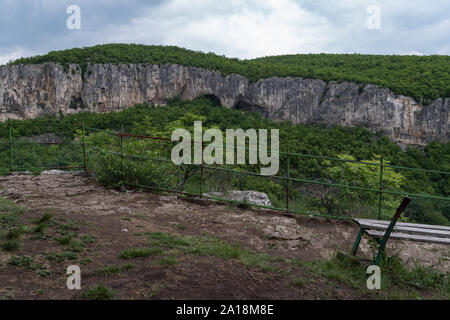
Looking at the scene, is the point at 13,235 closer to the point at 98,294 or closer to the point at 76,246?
the point at 76,246

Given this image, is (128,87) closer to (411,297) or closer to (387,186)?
(387,186)

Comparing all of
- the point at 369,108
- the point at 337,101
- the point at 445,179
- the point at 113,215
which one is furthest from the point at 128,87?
the point at 113,215

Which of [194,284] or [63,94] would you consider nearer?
[194,284]

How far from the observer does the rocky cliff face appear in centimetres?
5019

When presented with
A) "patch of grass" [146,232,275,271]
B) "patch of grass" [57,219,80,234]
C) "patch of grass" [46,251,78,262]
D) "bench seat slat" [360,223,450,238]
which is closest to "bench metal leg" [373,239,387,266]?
"bench seat slat" [360,223,450,238]

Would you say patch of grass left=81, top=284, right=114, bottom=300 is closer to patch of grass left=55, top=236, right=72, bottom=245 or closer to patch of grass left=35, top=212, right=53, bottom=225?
patch of grass left=55, top=236, right=72, bottom=245

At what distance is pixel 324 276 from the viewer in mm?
3779

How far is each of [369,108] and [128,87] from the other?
40069 millimetres

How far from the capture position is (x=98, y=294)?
9.39ft

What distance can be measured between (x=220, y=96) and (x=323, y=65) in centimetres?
2350

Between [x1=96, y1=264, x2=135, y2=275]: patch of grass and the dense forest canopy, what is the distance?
180 ft

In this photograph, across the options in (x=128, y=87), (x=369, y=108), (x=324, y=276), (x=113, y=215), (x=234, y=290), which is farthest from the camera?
(x=128, y=87)

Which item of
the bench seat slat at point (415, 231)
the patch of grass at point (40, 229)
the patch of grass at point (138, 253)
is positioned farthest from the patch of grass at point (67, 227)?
the bench seat slat at point (415, 231)
